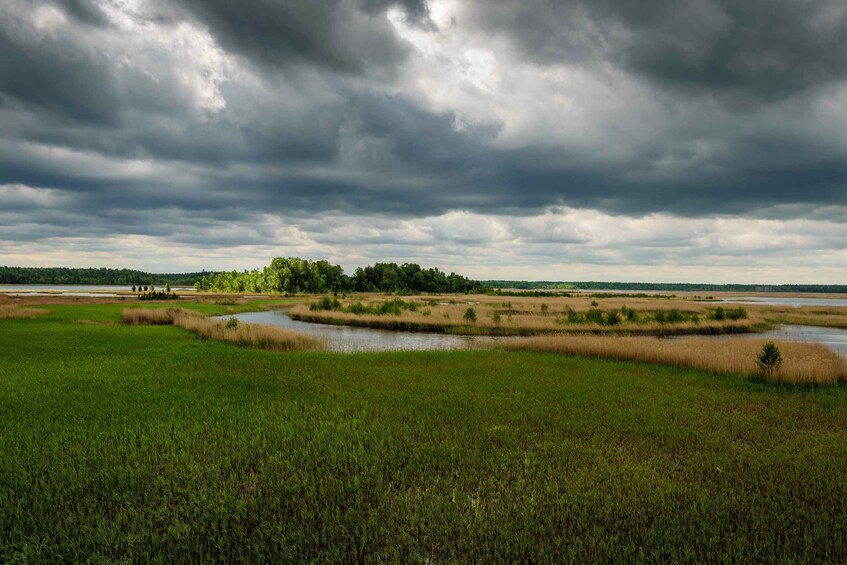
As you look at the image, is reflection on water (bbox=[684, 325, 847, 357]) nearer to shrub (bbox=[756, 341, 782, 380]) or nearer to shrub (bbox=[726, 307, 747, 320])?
shrub (bbox=[726, 307, 747, 320])

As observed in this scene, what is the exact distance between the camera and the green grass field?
643 centimetres

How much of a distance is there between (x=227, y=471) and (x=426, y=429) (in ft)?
15.7

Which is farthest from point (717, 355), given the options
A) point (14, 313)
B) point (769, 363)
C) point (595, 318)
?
point (14, 313)

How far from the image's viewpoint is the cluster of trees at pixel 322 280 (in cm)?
16188

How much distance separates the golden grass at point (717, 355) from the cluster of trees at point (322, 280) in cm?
13546

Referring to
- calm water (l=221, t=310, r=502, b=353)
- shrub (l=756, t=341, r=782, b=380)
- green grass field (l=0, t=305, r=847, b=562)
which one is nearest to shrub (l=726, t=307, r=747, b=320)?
calm water (l=221, t=310, r=502, b=353)

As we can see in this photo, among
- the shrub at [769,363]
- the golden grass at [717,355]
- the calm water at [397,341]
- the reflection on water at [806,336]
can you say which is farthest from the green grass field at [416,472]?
the reflection on water at [806,336]

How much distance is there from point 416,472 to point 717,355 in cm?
2081

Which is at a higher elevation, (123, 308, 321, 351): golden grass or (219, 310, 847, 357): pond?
(123, 308, 321, 351): golden grass

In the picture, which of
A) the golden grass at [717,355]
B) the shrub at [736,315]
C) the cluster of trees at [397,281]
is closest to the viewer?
the golden grass at [717,355]

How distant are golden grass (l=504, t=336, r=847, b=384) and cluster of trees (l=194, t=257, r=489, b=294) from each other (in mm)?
135462

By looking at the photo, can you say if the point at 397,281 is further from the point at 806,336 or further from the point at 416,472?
the point at 416,472

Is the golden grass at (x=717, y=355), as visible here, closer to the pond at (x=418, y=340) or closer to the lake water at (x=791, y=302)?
the pond at (x=418, y=340)

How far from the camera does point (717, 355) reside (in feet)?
76.5
